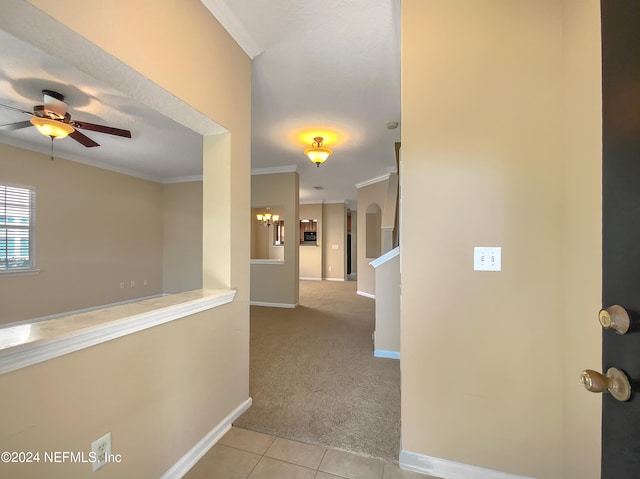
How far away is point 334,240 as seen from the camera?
9.06 metres

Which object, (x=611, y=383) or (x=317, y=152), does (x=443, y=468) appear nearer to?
(x=611, y=383)

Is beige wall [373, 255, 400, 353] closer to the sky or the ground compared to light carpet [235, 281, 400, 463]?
closer to the sky

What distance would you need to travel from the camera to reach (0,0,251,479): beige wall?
91cm

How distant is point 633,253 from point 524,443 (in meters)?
1.24

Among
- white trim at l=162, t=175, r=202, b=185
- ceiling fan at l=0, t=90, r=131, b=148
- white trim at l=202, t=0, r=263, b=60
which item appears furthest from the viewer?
white trim at l=162, t=175, r=202, b=185

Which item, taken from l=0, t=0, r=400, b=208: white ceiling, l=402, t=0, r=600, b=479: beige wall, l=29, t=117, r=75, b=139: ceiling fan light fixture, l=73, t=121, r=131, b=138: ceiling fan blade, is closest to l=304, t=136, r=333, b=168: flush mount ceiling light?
l=0, t=0, r=400, b=208: white ceiling

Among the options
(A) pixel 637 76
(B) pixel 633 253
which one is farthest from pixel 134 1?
(B) pixel 633 253

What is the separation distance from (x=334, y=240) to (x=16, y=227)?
7226 millimetres

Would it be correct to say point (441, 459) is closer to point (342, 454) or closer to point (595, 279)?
point (342, 454)

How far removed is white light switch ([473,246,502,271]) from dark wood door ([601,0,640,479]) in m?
0.67

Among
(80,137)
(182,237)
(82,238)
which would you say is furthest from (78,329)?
(182,237)

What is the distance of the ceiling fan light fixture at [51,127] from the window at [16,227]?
2120mm

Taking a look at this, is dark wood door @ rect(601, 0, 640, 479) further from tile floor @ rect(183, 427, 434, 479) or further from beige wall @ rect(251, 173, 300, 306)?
beige wall @ rect(251, 173, 300, 306)

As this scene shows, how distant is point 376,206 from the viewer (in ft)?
22.3
